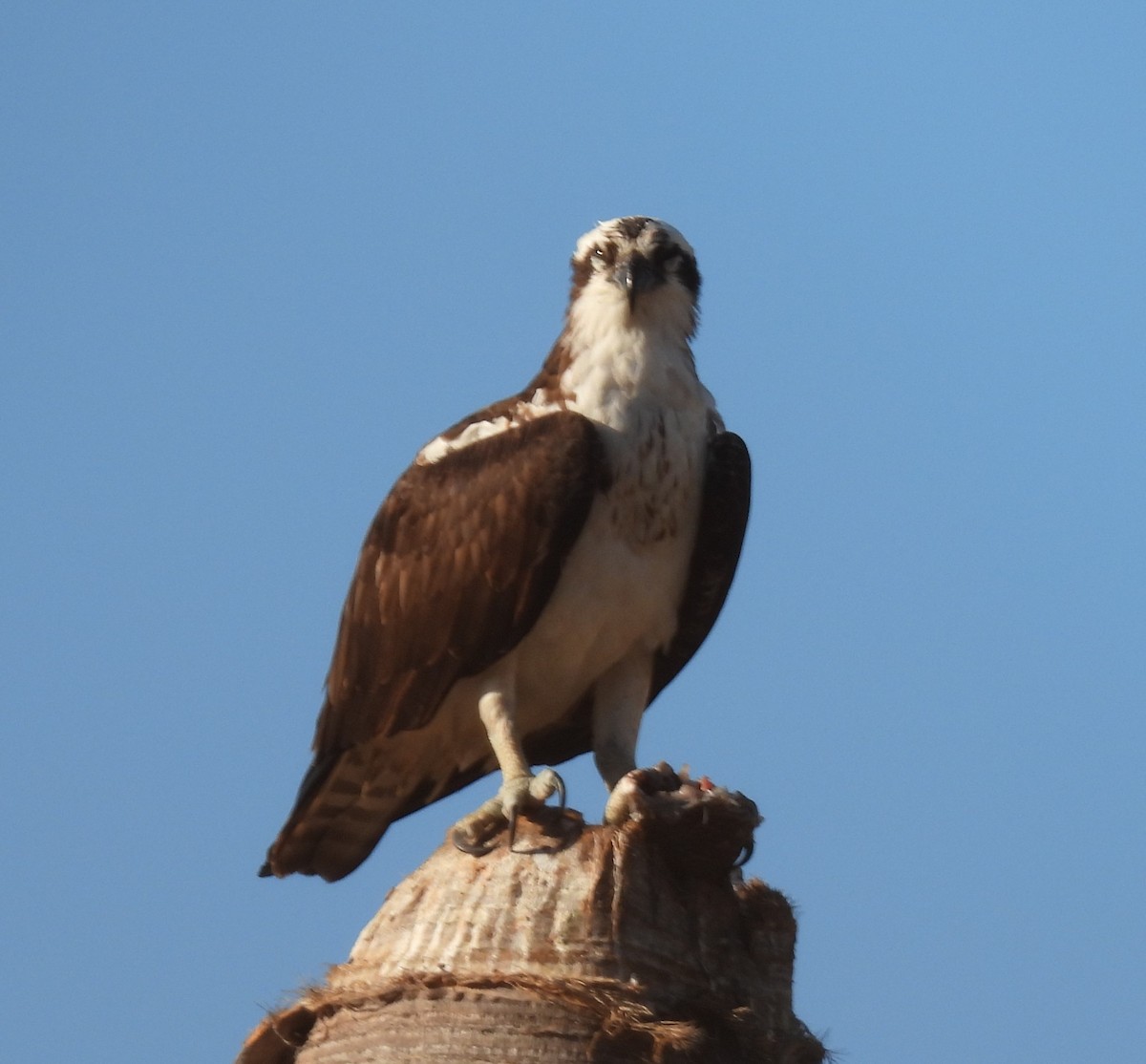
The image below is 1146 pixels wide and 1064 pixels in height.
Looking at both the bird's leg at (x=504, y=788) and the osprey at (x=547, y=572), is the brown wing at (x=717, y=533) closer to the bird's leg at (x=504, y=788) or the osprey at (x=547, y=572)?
the osprey at (x=547, y=572)

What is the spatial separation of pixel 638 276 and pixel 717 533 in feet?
3.16

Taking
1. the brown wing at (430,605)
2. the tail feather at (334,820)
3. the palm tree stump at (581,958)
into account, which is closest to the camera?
the palm tree stump at (581,958)

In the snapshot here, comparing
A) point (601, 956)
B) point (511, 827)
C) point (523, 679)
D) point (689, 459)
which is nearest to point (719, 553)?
point (689, 459)

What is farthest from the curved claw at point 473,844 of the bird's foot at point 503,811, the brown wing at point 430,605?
the brown wing at point 430,605

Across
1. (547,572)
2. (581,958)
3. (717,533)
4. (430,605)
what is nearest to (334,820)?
(430,605)

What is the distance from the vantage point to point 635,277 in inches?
271

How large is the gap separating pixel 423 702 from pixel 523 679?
36cm

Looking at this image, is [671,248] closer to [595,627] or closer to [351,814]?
[595,627]

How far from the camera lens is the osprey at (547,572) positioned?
6422 mm

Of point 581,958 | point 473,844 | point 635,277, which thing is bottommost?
point 581,958

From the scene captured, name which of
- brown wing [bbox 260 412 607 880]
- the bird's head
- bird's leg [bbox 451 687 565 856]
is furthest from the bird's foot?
the bird's head

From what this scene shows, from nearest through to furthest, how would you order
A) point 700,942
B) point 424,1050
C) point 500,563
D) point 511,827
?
point 424,1050 < point 700,942 < point 511,827 < point 500,563

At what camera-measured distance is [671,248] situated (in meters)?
7.09

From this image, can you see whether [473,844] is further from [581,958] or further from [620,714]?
[620,714]
